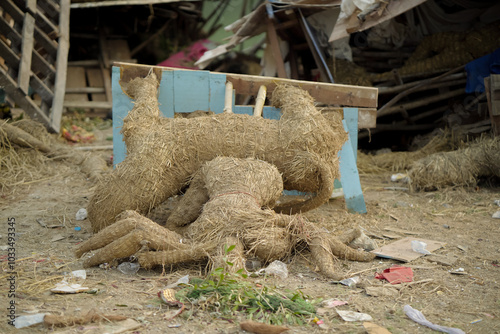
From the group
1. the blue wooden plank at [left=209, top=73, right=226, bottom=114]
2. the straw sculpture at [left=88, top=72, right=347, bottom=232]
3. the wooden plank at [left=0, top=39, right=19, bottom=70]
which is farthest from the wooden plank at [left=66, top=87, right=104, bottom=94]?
the straw sculpture at [left=88, top=72, right=347, bottom=232]

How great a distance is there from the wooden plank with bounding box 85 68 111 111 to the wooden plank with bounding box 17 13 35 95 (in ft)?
9.82

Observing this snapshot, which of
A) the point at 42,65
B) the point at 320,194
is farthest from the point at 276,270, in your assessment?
the point at 42,65

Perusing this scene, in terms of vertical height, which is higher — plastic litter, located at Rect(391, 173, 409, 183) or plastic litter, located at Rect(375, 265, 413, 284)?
plastic litter, located at Rect(391, 173, 409, 183)

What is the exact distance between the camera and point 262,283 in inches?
109

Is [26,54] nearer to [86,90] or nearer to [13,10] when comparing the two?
[13,10]

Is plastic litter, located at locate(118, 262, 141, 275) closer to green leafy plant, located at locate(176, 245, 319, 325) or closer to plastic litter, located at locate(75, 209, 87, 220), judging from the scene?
green leafy plant, located at locate(176, 245, 319, 325)

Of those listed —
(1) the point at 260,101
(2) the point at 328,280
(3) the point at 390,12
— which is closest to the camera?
(2) the point at 328,280

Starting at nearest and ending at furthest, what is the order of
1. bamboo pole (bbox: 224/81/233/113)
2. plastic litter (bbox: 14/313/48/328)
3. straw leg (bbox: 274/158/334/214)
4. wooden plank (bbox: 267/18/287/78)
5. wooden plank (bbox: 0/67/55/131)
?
plastic litter (bbox: 14/313/48/328)
straw leg (bbox: 274/158/334/214)
bamboo pole (bbox: 224/81/233/113)
wooden plank (bbox: 0/67/55/131)
wooden plank (bbox: 267/18/287/78)

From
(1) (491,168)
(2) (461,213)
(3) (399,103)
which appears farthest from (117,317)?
(3) (399,103)

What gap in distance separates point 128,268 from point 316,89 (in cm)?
291

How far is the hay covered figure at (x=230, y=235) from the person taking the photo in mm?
2965

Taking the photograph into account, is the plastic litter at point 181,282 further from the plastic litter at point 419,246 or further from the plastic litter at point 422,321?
the plastic litter at point 419,246

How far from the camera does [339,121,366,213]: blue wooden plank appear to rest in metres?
5.04

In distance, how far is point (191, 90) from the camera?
5062mm
